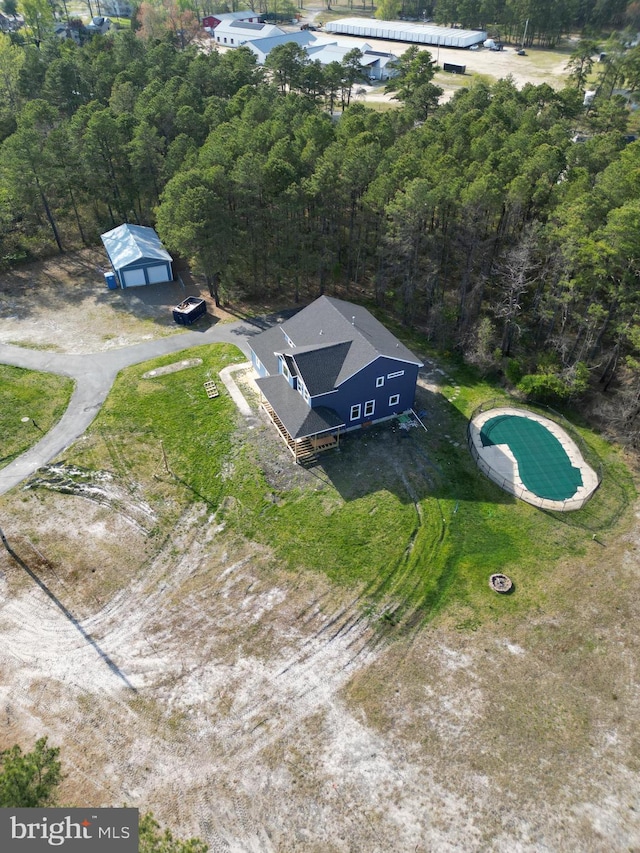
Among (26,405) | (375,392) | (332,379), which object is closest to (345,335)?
(332,379)

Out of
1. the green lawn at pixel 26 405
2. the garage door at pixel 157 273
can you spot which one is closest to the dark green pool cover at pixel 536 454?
the green lawn at pixel 26 405

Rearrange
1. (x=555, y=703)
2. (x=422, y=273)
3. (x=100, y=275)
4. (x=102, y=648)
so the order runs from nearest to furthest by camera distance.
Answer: (x=555, y=703)
(x=102, y=648)
(x=422, y=273)
(x=100, y=275)

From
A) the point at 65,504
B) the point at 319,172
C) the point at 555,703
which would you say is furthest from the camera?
the point at 319,172

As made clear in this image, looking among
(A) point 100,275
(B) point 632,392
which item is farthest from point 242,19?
(B) point 632,392

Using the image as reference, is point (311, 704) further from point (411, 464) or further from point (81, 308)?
point (81, 308)

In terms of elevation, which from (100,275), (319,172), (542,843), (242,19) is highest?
(242,19)

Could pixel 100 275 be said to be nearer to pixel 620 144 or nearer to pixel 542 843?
pixel 620 144
